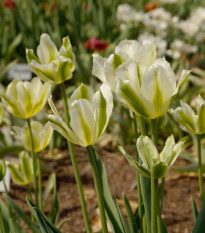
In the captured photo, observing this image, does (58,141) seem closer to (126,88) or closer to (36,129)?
(36,129)

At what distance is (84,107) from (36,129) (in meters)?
0.55

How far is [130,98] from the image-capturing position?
0.72 meters

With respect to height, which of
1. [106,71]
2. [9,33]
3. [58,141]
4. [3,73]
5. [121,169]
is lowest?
[121,169]

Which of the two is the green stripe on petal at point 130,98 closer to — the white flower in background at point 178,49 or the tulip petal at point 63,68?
the tulip petal at point 63,68

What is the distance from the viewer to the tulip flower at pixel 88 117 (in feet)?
2.48

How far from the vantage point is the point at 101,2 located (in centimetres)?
Result: 453

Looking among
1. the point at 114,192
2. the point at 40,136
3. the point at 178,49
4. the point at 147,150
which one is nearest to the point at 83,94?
the point at 147,150

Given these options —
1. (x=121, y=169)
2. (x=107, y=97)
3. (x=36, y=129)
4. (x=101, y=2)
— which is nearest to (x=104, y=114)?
(x=107, y=97)

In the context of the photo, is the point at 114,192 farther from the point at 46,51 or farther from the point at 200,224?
the point at 200,224

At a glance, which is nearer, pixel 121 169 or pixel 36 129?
pixel 36 129

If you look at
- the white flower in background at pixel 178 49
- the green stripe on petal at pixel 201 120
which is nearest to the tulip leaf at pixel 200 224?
the green stripe on petal at pixel 201 120

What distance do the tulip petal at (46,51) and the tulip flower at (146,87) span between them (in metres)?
0.35

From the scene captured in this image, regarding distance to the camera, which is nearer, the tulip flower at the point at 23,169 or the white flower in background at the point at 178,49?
the tulip flower at the point at 23,169

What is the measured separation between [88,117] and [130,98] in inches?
3.7
